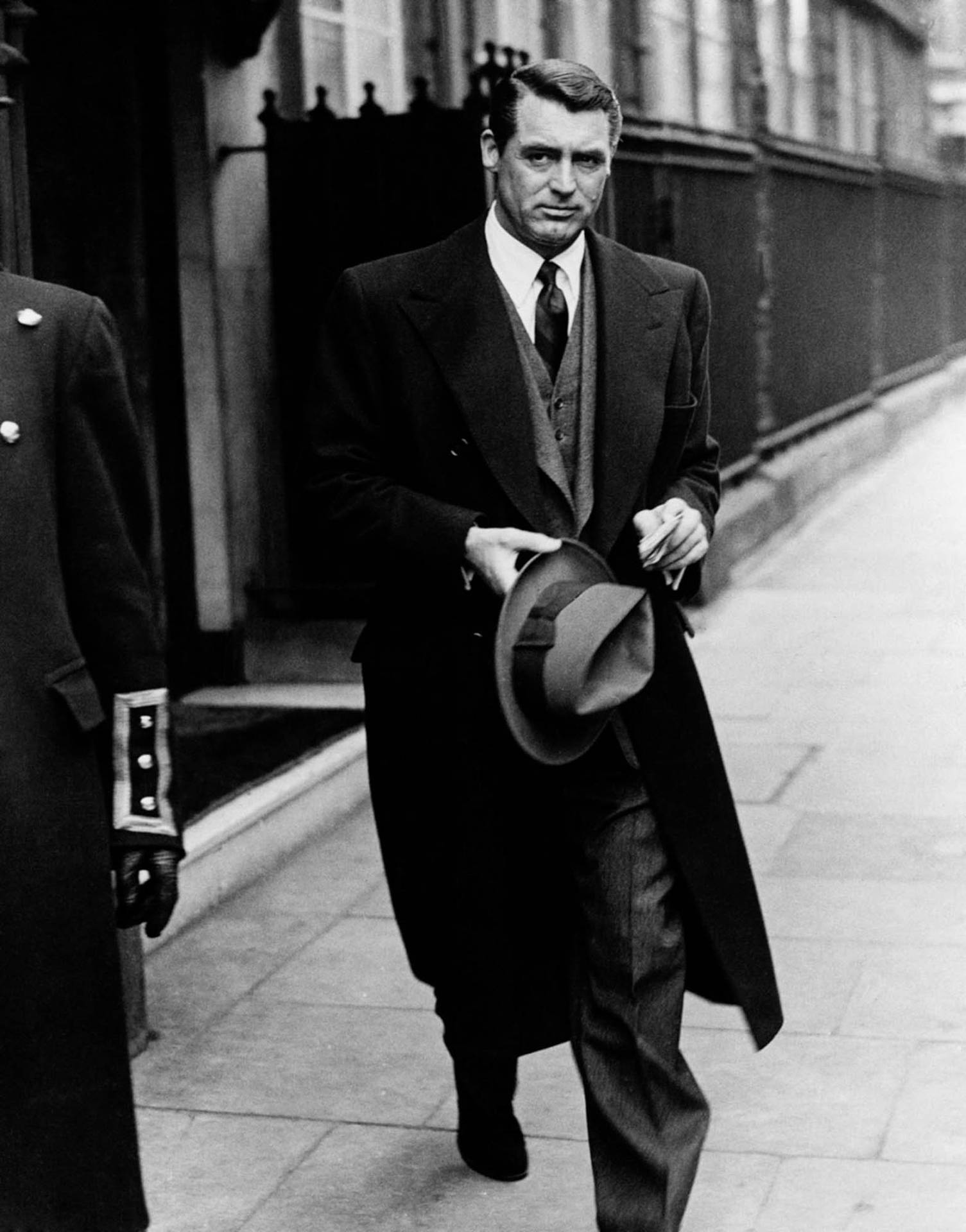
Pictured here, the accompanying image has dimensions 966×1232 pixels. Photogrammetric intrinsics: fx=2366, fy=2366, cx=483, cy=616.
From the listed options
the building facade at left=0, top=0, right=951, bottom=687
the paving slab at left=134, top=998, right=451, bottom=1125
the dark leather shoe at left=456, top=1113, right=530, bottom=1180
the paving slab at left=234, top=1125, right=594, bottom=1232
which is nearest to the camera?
the paving slab at left=234, top=1125, right=594, bottom=1232

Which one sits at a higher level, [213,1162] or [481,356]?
[481,356]

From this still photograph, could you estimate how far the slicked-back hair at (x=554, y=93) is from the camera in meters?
3.53

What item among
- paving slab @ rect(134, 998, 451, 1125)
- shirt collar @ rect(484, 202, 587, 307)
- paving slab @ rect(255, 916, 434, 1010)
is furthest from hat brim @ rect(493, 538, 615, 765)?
paving slab @ rect(255, 916, 434, 1010)

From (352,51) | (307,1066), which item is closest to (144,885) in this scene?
(307,1066)

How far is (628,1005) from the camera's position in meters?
3.54

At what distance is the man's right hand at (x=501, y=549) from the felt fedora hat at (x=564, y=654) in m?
0.03

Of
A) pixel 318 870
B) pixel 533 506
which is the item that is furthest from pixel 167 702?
pixel 318 870

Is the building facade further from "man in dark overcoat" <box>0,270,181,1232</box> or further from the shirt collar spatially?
"man in dark overcoat" <box>0,270,181,1232</box>

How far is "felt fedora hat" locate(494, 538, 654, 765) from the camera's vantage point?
3383 mm

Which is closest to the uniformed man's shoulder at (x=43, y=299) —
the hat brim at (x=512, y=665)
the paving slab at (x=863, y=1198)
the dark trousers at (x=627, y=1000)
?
the hat brim at (x=512, y=665)

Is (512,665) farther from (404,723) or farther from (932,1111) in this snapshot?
(932,1111)

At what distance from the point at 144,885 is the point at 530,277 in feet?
3.92

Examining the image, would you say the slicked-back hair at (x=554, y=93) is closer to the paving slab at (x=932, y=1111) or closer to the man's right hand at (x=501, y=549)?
the man's right hand at (x=501, y=549)

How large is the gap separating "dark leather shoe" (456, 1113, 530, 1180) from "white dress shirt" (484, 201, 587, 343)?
1.39m
